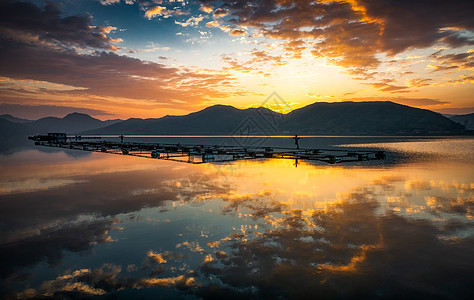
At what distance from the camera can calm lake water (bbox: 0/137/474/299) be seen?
8.51 metres

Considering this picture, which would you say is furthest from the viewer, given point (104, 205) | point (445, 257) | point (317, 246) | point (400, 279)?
point (104, 205)

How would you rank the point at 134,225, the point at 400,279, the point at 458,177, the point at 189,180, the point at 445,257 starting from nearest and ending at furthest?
1. the point at 400,279
2. the point at 445,257
3. the point at 134,225
4. the point at 189,180
5. the point at 458,177

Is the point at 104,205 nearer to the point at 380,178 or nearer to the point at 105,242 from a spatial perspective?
the point at 105,242

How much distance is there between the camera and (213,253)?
10695mm

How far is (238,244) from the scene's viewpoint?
1152 centimetres

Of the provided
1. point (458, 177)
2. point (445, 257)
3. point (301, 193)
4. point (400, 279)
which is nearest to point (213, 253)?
point (400, 279)

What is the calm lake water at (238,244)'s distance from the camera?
8.51 metres

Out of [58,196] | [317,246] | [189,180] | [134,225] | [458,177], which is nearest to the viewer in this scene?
[317,246]

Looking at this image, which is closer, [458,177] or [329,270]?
[329,270]

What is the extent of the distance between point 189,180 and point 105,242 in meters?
15.4

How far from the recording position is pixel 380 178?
92.3ft

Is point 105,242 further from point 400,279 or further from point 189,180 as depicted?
point 189,180

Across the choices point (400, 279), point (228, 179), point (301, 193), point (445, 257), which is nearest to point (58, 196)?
point (228, 179)

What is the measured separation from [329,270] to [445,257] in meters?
4.87
